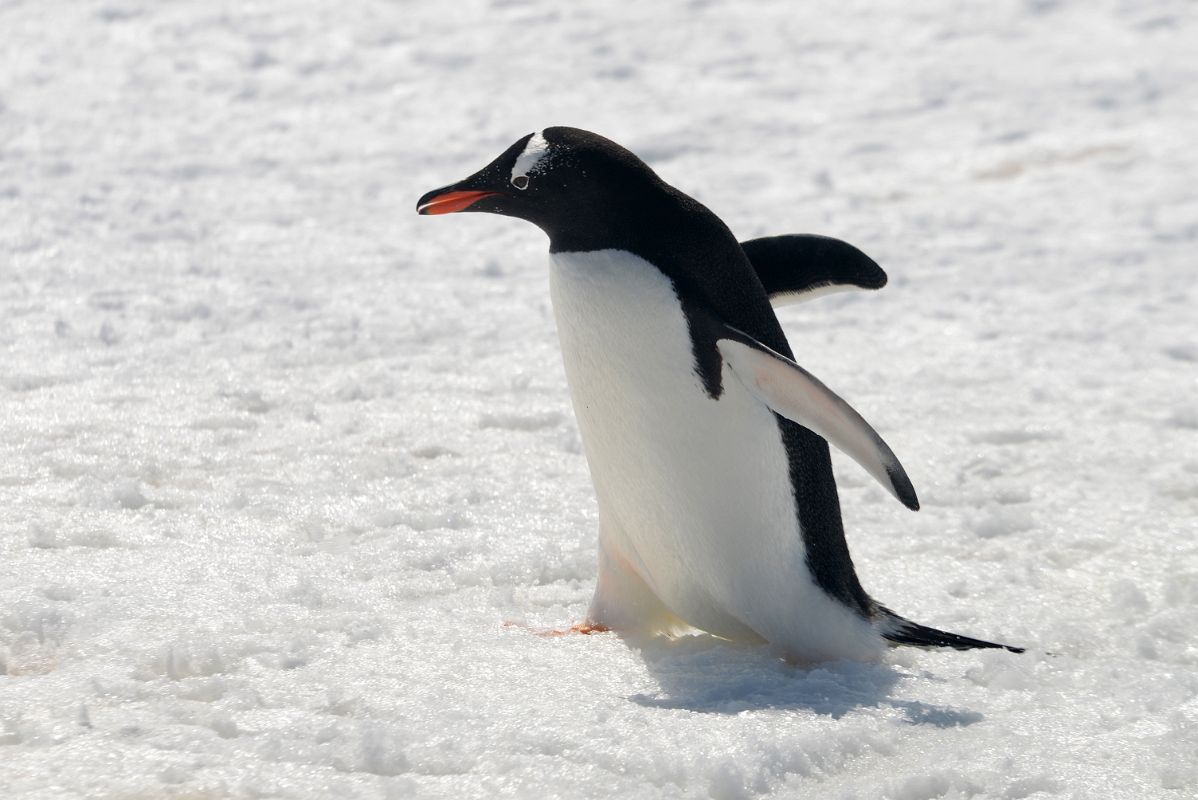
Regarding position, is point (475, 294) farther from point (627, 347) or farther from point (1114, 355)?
point (627, 347)

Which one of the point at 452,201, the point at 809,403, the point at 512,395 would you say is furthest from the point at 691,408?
the point at 512,395

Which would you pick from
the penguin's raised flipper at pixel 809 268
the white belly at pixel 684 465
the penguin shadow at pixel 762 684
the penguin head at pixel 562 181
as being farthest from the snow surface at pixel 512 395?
the penguin head at pixel 562 181

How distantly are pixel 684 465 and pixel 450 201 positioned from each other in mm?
668

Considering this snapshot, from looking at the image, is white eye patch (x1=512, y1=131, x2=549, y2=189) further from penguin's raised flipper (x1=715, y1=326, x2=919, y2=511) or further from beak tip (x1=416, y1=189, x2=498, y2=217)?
penguin's raised flipper (x1=715, y1=326, x2=919, y2=511)

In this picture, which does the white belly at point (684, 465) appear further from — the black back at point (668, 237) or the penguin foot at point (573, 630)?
the penguin foot at point (573, 630)

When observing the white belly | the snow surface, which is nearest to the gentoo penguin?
the white belly

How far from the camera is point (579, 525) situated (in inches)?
136

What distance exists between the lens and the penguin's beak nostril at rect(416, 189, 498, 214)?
278 centimetres

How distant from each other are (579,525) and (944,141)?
4273mm

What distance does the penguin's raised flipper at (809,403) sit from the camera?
2482 millimetres

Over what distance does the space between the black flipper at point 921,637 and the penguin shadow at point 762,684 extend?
6 centimetres

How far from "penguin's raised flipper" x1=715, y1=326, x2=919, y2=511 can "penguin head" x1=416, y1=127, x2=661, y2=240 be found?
33 centimetres

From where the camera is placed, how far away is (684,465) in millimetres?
2713

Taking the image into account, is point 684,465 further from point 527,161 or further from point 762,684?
point 527,161
